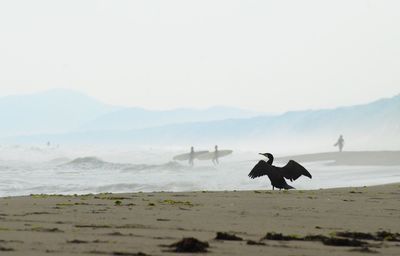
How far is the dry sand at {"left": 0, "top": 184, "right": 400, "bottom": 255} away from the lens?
508cm

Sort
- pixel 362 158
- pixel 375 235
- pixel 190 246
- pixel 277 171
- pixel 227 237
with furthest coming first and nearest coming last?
1. pixel 362 158
2. pixel 277 171
3. pixel 375 235
4. pixel 227 237
5. pixel 190 246

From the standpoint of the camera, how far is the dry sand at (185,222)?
16.7ft

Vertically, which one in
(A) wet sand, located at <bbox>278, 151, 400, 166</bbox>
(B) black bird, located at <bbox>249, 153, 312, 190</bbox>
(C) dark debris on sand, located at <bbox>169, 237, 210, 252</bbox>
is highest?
(A) wet sand, located at <bbox>278, 151, 400, 166</bbox>

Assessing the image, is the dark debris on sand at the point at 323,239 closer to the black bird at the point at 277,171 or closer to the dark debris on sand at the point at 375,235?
the dark debris on sand at the point at 375,235

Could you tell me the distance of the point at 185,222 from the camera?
6871 millimetres

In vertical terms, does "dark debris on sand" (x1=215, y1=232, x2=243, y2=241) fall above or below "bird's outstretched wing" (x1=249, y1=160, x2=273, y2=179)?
below

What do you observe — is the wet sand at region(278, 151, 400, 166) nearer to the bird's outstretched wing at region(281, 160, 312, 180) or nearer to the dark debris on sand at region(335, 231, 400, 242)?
the bird's outstretched wing at region(281, 160, 312, 180)

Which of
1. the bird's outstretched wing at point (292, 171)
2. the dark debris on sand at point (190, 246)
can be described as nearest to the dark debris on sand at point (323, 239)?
the dark debris on sand at point (190, 246)

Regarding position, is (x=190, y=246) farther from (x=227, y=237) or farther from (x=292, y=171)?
(x=292, y=171)

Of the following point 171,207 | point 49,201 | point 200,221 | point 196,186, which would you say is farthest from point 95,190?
point 200,221

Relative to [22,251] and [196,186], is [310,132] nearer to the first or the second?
[196,186]

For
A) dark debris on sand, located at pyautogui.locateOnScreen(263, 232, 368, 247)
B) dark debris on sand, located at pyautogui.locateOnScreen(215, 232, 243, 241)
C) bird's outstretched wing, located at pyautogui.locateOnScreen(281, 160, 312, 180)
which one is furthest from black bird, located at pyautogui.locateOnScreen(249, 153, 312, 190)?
dark debris on sand, located at pyautogui.locateOnScreen(215, 232, 243, 241)

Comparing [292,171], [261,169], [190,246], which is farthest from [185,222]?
[292,171]

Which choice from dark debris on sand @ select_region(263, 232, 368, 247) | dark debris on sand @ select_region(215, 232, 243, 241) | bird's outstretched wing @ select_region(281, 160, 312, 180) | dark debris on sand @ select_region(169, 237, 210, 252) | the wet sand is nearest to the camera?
dark debris on sand @ select_region(169, 237, 210, 252)
